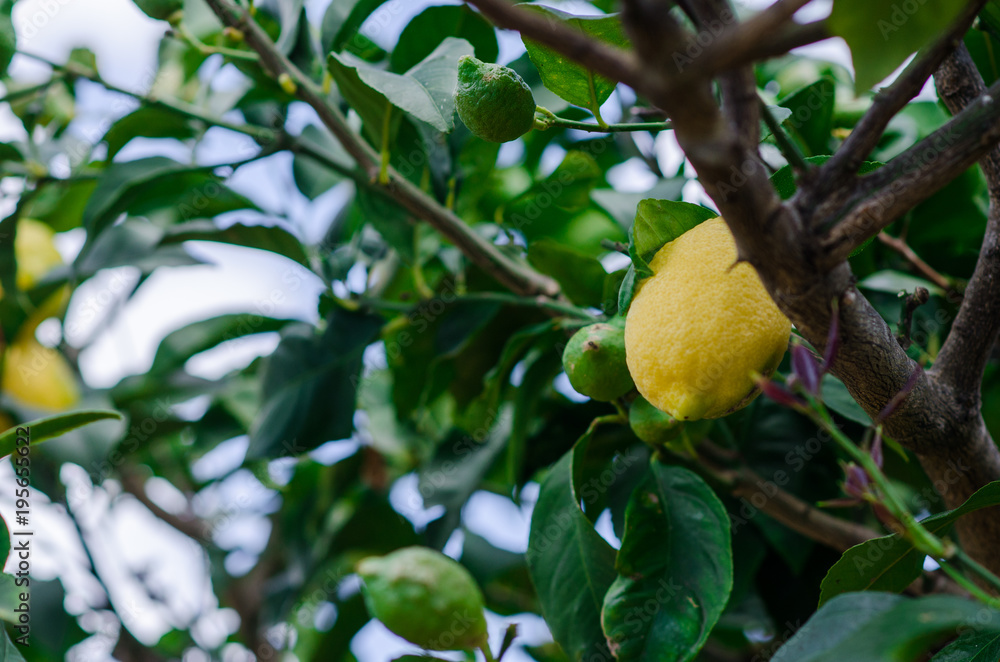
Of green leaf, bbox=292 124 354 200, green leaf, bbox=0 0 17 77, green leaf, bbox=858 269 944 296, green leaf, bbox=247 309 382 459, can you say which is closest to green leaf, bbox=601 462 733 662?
green leaf, bbox=858 269 944 296

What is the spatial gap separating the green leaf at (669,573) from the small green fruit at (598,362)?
0.36 feet

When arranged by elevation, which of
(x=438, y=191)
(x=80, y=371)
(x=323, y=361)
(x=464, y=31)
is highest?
(x=464, y=31)

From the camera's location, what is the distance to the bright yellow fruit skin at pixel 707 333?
370 mm

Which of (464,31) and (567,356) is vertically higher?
(464,31)

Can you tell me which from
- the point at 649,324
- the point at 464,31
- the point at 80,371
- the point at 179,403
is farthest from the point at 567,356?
the point at 80,371

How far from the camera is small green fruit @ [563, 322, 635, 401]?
1.48 ft

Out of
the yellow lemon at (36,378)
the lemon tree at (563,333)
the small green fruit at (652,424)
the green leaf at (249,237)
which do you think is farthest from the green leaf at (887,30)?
the yellow lemon at (36,378)

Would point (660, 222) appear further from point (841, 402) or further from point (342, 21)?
point (342, 21)

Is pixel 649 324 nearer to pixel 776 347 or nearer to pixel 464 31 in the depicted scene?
pixel 776 347

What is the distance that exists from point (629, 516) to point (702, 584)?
7 centimetres

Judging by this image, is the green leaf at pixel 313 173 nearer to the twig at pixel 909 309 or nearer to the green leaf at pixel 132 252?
the green leaf at pixel 132 252

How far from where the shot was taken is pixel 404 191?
2.17 ft

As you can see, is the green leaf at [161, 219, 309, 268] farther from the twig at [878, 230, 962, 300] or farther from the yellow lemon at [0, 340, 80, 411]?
the twig at [878, 230, 962, 300]

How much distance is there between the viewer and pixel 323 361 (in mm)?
764
